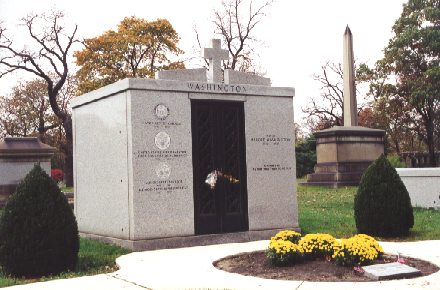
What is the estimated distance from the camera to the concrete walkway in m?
6.17

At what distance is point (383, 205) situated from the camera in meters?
10.3

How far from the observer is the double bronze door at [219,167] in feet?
33.1

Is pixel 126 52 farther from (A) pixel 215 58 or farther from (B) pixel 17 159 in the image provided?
(A) pixel 215 58

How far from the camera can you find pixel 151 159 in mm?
9602

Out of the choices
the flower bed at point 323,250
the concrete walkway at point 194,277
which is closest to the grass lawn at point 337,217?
the concrete walkway at point 194,277

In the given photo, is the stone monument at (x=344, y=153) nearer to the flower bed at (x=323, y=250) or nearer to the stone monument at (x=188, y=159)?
the stone monument at (x=188, y=159)

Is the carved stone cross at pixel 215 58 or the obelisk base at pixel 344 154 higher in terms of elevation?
the carved stone cross at pixel 215 58

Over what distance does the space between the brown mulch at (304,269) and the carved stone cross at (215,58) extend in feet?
12.8

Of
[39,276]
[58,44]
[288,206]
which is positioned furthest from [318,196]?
[58,44]

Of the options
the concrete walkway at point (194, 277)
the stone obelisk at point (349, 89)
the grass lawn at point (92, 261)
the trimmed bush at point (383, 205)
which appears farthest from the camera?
the stone obelisk at point (349, 89)

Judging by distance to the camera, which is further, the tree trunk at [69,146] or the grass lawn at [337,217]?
the tree trunk at [69,146]

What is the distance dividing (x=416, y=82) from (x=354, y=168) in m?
12.4

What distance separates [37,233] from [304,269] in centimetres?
369

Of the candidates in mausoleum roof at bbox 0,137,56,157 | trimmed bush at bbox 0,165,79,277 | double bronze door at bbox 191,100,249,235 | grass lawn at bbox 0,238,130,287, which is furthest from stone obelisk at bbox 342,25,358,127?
trimmed bush at bbox 0,165,79,277
